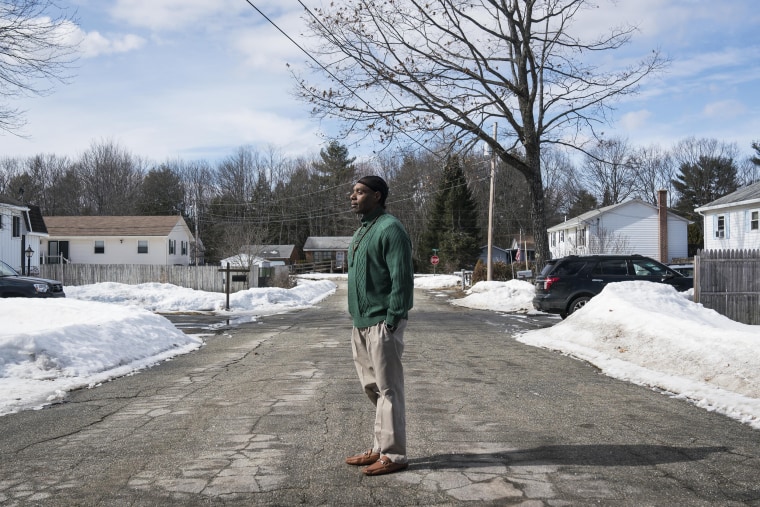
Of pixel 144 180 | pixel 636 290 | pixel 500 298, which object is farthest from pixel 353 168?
pixel 636 290

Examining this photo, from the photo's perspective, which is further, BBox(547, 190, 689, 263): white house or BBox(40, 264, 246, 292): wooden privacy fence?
BBox(547, 190, 689, 263): white house

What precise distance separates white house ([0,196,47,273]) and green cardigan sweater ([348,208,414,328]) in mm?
33050

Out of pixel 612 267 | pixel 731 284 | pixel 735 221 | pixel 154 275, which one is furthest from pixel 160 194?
pixel 731 284

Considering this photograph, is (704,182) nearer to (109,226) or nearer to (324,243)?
(324,243)

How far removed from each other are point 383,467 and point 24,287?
17.2m

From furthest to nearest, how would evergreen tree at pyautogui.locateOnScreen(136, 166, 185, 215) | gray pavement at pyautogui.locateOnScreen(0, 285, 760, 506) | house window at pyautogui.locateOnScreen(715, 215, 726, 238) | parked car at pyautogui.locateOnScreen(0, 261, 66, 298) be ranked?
evergreen tree at pyautogui.locateOnScreen(136, 166, 185, 215), house window at pyautogui.locateOnScreen(715, 215, 726, 238), parked car at pyautogui.locateOnScreen(0, 261, 66, 298), gray pavement at pyautogui.locateOnScreen(0, 285, 760, 506)

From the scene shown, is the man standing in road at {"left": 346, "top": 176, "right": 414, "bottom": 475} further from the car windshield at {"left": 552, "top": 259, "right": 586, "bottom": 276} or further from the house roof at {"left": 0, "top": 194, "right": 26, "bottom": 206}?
the house roof at {"left": 0, "top": 194, "right": 26, "bottom": 206}

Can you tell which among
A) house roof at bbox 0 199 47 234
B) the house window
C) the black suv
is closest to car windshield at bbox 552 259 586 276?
the black suv

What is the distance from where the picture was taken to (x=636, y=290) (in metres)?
13.8

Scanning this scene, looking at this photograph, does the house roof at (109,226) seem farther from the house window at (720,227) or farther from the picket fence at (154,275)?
the house window at (720,227)

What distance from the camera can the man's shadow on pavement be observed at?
15.3 feet

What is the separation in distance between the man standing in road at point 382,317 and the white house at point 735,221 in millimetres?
34876

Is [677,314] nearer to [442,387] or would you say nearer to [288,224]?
[442,387]

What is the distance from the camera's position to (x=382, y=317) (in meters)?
4.49
